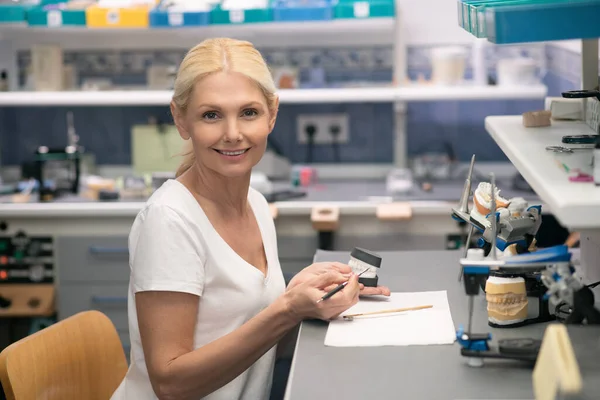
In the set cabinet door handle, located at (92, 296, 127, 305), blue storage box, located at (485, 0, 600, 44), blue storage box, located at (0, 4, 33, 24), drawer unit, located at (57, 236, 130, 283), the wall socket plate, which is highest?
blue storage box, located at (0, 4, 33, 24)

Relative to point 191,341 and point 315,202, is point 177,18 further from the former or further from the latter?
point 191,341

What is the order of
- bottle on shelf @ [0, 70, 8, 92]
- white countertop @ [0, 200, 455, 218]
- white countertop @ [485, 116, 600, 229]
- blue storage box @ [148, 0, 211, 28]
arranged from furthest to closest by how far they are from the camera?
bottle on shelf @ [0, 70, 8, 92], blue storage box @ [148, 0, 211, 28], white countertop @ [0, 200, 455, 218], white countertop @ [485, 116, 600, 229]

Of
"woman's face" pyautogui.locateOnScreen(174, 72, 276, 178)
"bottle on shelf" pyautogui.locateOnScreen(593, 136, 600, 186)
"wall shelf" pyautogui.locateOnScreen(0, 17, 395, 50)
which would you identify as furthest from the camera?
"wall shelf" pyautogui.locateOnScreen(0, 17, 395, 50)

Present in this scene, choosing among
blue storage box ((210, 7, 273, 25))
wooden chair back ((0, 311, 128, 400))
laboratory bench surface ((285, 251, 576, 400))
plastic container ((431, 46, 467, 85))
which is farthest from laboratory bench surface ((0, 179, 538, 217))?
laboratory bench surface ((285, 251, 576, 400))

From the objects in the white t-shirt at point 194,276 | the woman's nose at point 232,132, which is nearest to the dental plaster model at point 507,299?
the white t-shirt at point 194,276

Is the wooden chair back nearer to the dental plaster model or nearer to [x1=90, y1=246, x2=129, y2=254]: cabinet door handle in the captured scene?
the dental plaster model

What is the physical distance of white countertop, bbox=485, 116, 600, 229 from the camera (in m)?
1.28

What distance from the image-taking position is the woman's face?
1.83 m

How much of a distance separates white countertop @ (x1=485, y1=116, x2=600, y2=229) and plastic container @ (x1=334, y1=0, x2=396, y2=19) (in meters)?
1.57

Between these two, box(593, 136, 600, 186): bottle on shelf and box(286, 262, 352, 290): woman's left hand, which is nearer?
box(593, 136, 600, 186): bottle on shelf

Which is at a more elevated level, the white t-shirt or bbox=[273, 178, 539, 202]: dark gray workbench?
the white t-shirt

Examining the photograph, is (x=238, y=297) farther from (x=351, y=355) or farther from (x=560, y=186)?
(x=560, y=186)

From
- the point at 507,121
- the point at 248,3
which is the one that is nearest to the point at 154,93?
the point at 248,3

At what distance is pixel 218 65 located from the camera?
1.84 metres
